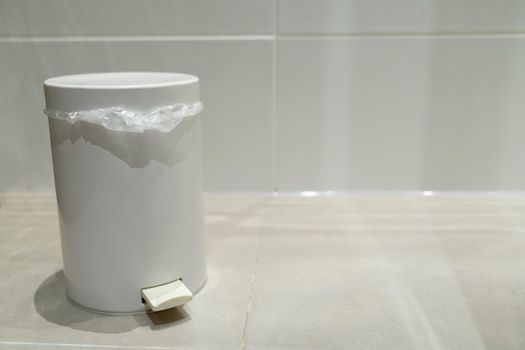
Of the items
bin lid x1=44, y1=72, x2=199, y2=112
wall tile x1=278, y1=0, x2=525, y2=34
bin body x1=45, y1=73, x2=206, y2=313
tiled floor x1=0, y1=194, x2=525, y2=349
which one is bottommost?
tiled floor x1=0, y1=194, x2=525, y2=349

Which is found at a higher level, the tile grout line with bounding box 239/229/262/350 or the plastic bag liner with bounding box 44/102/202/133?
the plastic bag liner with bounding box 44/102/202/133

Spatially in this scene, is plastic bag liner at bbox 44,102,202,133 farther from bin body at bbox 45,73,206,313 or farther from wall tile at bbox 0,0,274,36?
wall tile at bbox 0,0,274,36

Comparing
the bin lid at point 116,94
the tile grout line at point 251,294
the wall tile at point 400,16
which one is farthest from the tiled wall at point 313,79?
the bin lid at point 116,94

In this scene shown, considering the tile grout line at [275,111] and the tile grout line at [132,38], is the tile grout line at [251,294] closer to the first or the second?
the tile grout line at [275,111]

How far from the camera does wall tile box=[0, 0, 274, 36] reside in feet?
2.34

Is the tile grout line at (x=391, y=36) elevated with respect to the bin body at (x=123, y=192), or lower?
elevated

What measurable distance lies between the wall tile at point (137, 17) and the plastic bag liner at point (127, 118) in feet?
1.00

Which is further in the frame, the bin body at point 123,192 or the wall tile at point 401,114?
the wall tile at point 401,114

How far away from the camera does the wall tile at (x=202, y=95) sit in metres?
0.73

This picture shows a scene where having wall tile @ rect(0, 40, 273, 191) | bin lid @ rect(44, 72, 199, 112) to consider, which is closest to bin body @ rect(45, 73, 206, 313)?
bin lid @ rect(44, 72, 199, 112)

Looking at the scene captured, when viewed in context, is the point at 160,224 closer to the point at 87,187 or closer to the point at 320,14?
the point at 87,187

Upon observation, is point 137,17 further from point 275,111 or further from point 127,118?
point 127,118

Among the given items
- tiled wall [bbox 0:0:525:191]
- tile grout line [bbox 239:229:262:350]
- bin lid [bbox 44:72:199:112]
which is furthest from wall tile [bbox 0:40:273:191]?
bin lid [bbox 44:72:199:112]

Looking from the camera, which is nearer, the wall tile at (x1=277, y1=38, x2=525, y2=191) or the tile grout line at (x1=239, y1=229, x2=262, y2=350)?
the tile grout line at (x1=239, y1=229, x2=262, y2=350)
